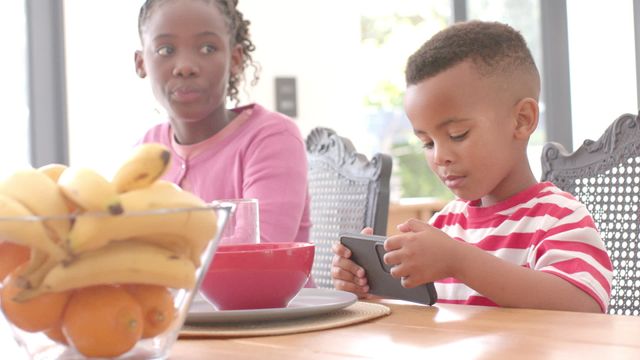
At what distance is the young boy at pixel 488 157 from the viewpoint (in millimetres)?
1288

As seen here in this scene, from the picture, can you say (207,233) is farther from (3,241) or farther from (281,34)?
(281,34)

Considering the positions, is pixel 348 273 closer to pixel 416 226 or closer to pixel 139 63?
pixel 416 226

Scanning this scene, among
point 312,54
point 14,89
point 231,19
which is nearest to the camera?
point 231,19

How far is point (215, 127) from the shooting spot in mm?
2146

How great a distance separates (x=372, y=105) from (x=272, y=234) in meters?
7.39

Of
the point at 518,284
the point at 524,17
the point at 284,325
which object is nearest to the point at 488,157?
the point at 518,284

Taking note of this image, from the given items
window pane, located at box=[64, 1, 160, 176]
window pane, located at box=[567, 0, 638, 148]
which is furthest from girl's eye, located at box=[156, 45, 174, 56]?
window pane, located at box=[567, 0, 638, 148]

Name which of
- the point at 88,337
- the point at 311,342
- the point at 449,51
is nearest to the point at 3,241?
the point at 88,337

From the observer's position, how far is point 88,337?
28.3 inches

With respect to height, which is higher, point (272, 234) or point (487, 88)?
point (487, 88)

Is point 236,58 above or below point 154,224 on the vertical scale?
above

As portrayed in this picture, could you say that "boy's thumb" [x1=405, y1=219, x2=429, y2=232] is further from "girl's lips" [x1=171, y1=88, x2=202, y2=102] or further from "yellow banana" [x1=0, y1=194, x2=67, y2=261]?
"girl's lips" [x1=171, y1=88, x2=202, y2=102]

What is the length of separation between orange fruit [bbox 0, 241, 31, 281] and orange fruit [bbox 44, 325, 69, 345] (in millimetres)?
54

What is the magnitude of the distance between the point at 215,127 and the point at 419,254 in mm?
1084
